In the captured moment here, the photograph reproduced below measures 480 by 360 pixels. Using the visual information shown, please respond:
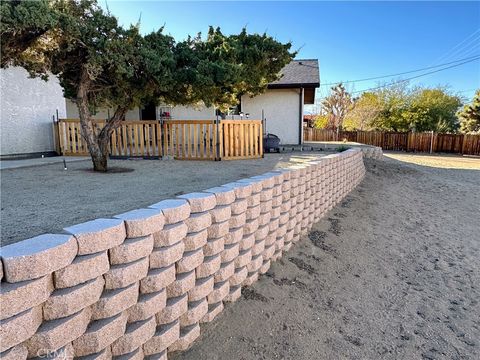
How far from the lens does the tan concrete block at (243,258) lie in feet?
10.2

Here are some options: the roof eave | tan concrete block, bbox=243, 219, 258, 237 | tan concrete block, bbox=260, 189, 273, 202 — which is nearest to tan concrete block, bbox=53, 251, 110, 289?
tan concrete block, bbox=243, 219, 258, 237

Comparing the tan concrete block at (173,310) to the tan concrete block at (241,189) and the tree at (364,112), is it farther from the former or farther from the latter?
the tree at (364,112)

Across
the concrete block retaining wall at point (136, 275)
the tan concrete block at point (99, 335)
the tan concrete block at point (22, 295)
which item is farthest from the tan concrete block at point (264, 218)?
the tan concrete block at point (22, 295)

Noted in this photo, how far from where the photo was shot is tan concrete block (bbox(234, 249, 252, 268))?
122 inches

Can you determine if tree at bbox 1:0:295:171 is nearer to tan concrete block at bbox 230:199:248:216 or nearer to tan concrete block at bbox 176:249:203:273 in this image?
tan concrete block at bbox 230:199:248:216

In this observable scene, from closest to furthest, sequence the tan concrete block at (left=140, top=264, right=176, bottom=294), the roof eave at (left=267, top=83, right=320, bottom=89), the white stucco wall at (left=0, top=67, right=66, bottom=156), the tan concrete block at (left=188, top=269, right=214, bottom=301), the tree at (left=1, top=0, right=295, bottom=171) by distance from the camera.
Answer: the tan concrete block at (left=140, top=264, right=176, bottom=294), the tan concrete block at (left=188, top=269, right=214, bottom=301), the tree at (left=1, top=0, right=295, bottom=171), the white stucco wall at (left=0, top=67, right=66, bottom=156), the roof eave at (left=267, top=83, right=320, bottom=89)

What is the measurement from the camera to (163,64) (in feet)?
21.1

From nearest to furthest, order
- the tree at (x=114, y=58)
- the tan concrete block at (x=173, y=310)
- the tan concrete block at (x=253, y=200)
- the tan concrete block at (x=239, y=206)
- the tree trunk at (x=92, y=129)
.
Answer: the tan concrete block at (x=173, y=310)
the tan concrete block at (x=239, y=206)
the tan concrete block at (x=253, y=200)
the tree at (x=114, y=58)
the tree trunk at (x=92, y=129)

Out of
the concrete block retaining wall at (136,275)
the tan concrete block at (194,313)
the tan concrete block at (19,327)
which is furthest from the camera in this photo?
the tan concrete block at (194,313)

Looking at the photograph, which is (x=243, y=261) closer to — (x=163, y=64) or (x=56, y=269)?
(x=56, y=269)

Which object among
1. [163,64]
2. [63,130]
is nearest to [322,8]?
[163,64]

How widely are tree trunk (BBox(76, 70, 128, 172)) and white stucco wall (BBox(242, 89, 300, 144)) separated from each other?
9922 mm

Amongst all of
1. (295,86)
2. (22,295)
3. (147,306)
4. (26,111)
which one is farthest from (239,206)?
(295,86)

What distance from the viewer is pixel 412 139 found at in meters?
24.0
